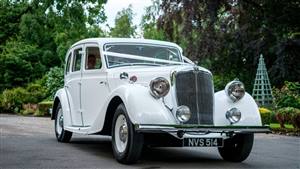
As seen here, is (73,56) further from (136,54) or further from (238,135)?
(238,135)

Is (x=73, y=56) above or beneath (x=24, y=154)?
above

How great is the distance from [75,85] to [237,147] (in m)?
3.65

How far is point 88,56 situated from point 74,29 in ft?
39.2

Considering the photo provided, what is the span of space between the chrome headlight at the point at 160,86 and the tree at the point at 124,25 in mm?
59170

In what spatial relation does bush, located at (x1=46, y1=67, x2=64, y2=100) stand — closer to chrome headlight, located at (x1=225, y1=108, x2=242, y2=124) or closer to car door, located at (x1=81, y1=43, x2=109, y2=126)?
car door, located at (x1=81, y1=43, x2=109, y2=126)

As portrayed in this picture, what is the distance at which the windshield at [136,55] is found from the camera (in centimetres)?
970

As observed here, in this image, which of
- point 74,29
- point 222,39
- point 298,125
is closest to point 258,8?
point 222,39

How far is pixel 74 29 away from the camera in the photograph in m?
22.2

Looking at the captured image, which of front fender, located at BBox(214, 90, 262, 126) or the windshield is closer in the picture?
front fender, located at BBox(214, 90, 262, 126)

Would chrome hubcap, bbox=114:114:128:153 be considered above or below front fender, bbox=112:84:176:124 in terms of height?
below

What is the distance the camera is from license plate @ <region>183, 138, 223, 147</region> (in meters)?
7.95

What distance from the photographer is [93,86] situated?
9820 mm

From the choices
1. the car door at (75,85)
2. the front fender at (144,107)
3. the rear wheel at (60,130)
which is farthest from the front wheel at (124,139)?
the rear wheel at (60,130)

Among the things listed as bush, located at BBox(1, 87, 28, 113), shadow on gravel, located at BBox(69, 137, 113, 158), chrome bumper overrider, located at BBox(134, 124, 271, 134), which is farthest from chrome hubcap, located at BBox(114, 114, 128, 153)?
bush, located at BBox(1, 87, 28, 113)
